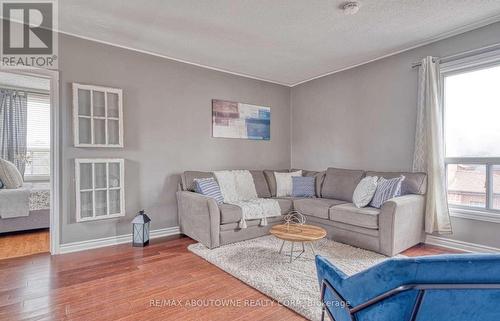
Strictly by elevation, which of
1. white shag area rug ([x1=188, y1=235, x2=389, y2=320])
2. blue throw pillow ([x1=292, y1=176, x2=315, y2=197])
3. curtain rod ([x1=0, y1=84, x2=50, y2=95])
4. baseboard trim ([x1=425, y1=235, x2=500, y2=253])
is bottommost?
white shag area rug ([x1=188, y1=235, x2=389, y2=320])

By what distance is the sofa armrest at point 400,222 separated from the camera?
2.86 m

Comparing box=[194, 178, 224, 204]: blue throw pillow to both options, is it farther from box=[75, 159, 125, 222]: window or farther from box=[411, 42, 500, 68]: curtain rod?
box=[411, 42, 500, 68]: curtain rod

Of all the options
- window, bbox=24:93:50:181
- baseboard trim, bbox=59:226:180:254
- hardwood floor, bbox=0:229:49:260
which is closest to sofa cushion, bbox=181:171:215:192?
baseboard trim, bbox=59:226:180:254

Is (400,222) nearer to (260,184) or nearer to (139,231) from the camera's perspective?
(260,184)

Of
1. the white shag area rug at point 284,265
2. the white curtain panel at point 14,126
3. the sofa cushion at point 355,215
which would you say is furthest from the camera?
the white curtain panel at point 14,126

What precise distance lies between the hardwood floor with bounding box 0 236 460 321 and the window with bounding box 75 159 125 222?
494 millimetres

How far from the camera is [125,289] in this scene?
88.7 inches

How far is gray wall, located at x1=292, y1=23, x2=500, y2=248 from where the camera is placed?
320 centimetres

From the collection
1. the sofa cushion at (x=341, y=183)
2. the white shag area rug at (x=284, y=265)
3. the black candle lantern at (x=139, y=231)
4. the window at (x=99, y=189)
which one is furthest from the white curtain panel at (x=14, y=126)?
the sofa cushion at (x=341, y=183)

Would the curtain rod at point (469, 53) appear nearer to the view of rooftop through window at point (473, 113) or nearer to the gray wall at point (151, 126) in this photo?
the view of rooftop through window at point (473, 113)

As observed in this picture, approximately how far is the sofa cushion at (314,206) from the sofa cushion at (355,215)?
11cm

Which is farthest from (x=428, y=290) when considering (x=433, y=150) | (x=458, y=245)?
(x=458, y=245)

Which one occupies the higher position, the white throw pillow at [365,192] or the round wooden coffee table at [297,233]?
the white throw pillow at [365,192]
